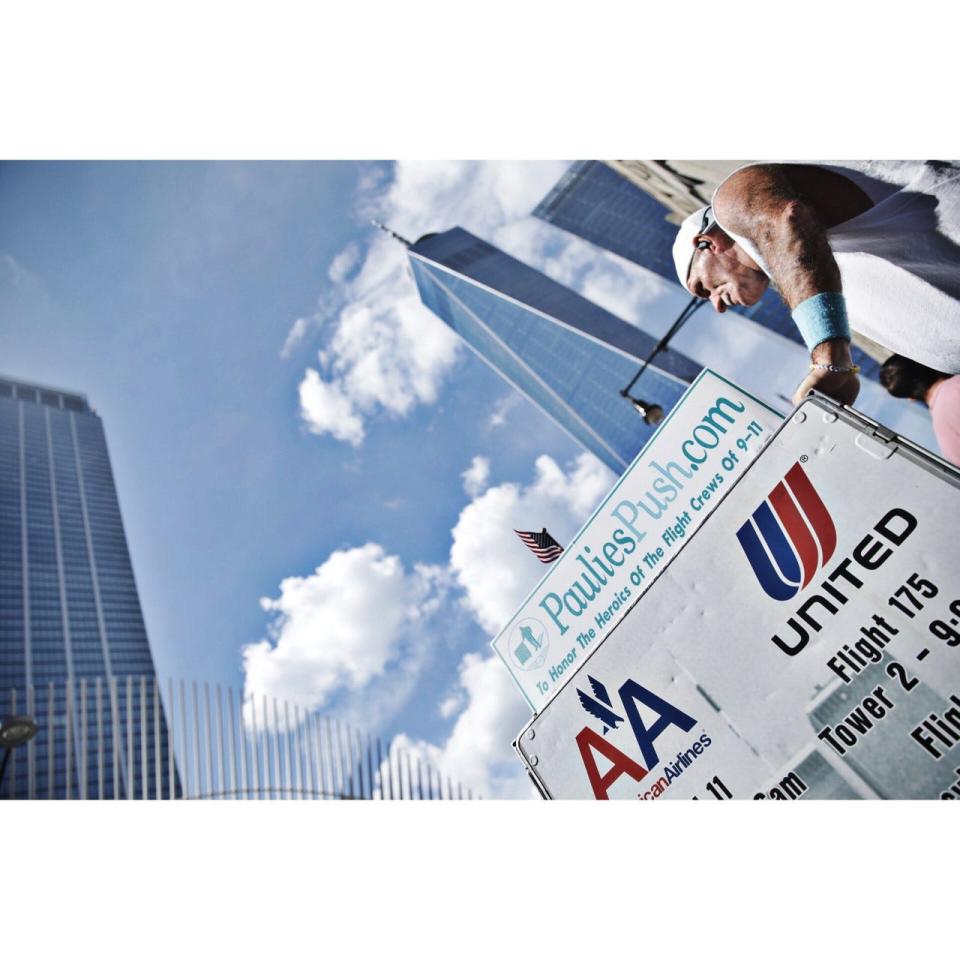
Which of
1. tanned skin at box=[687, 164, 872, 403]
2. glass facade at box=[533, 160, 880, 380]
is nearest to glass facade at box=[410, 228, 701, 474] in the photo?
glass facade at box=[533, 160, 880, 380]

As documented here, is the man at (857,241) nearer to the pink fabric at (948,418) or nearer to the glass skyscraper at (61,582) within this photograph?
the pink fabric at (948,418)

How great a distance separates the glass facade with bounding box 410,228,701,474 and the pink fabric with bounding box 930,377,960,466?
96.4 ft

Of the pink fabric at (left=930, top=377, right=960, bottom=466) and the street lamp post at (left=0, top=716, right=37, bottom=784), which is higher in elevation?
the pink fabric at (left=930, top=377, right=960, bottom=466)

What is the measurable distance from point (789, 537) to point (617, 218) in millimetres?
20126

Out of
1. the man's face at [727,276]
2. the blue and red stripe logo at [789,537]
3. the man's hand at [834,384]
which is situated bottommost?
the blue and red stripe logo at [789,537]

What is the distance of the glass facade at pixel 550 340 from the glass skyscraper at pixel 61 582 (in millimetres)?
48996

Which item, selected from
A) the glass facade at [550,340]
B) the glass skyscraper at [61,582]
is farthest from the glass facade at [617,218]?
the glass skyscraper at [61,582]

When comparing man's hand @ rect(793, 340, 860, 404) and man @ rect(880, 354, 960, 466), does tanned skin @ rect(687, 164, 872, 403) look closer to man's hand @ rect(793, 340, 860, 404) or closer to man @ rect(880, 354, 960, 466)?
man's hand @ rect(793, 340, 860, 404)

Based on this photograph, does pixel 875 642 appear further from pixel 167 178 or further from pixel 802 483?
pixel 167 178

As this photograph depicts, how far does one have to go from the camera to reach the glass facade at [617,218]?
47.7ft

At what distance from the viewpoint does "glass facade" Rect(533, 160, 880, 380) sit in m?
14.5

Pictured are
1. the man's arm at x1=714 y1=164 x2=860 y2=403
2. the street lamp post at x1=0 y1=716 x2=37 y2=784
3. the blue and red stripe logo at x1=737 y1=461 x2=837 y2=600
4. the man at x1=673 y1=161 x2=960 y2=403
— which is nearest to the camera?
the blue and red stripe logo at x1=737 y1=461 x2=837 y2=600
